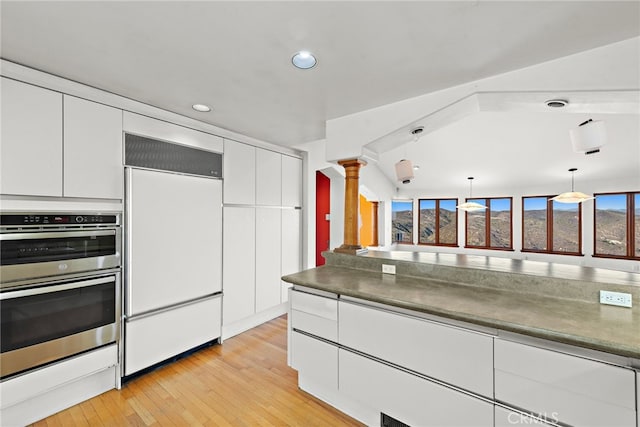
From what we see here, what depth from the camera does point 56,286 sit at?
75.3 inches

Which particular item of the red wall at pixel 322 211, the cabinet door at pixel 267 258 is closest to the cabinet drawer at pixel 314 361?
the cabinet door at pixel 267 258

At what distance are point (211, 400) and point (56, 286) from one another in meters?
1.36

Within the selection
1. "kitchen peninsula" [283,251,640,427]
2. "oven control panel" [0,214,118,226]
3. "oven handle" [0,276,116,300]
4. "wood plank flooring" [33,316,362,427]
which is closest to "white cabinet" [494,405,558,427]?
"kitchen peninsula" [283,251,640,427]

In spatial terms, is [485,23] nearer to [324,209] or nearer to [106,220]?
[106,220]

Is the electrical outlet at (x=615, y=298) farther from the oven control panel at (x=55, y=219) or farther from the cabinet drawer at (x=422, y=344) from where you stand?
the oven control panel at (x=55, y=219)

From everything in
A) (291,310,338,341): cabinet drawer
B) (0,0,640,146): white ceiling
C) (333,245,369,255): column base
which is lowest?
(291,310,338,341): cabinet drawer

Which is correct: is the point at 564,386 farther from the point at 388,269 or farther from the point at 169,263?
the point at 169,263

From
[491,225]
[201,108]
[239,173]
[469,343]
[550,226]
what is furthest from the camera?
[491,225]

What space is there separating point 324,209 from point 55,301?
11.9 ft

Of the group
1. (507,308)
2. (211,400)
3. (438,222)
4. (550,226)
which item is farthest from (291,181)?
(550,226)

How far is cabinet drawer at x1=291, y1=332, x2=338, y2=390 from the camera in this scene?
1.95 m

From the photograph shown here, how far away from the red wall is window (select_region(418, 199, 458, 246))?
477cm

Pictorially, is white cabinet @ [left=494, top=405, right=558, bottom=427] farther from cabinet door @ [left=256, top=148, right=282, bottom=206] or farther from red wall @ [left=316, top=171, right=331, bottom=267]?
red wall @ [left=316, top=171, right=331, bottom=267]

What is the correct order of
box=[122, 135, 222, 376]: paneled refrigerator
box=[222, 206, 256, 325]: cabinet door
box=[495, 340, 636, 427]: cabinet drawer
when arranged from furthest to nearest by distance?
1. box=[222, 206, 256, 325]: cabinet door
2. box=[122, 135, 222, 376]: paneled refrigerator
3. box=[495, 340, 636, 427]: cabinet drawer
